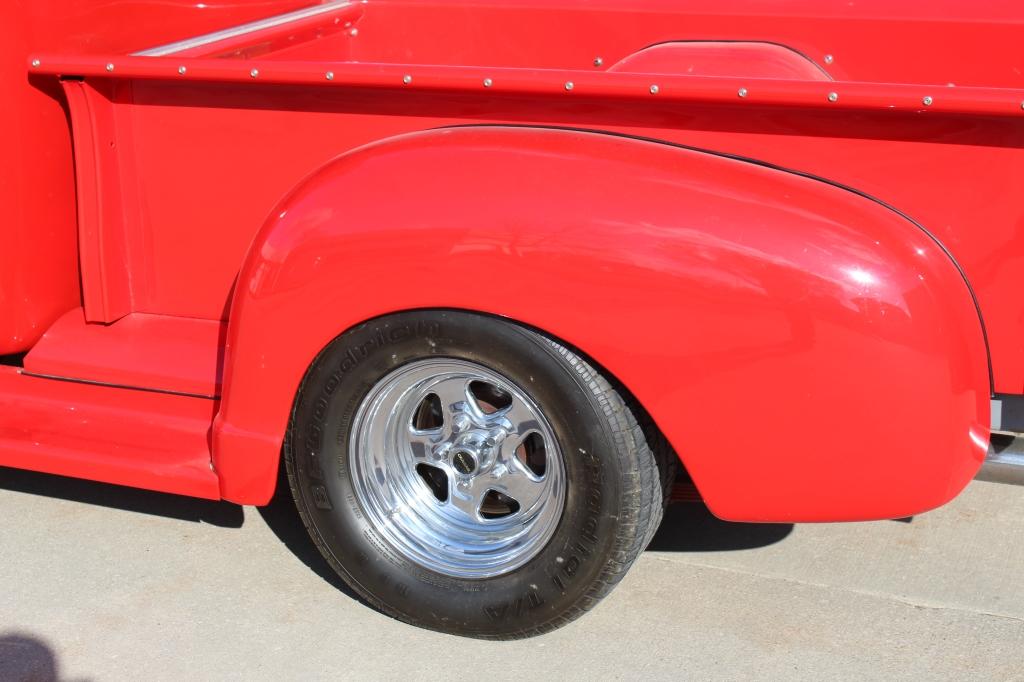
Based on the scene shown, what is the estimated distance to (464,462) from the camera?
2352mm

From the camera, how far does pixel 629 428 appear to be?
6.70ft

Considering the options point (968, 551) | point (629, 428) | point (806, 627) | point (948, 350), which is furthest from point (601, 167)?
point (968, 551)

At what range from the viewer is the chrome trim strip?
9.05ft

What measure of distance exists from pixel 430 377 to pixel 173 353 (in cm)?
66

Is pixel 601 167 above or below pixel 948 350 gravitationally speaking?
above

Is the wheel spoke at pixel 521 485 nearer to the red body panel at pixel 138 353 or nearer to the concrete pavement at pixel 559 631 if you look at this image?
the concrete pavement at pixel 559 631

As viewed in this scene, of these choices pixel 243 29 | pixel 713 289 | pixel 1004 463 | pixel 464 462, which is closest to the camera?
pixel 713 289

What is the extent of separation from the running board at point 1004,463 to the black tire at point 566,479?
0.61m

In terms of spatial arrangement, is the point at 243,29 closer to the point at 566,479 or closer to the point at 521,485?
the point at 521,485

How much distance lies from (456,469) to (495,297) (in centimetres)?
51

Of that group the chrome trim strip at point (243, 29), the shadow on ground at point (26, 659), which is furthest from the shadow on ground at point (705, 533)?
the chrome trim strip at point (243, 29)

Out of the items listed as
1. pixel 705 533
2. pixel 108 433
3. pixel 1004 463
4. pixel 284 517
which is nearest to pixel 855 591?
pixel 705 533

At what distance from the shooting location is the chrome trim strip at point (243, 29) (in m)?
2.76

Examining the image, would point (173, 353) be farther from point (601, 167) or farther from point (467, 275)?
point (601, 167)
